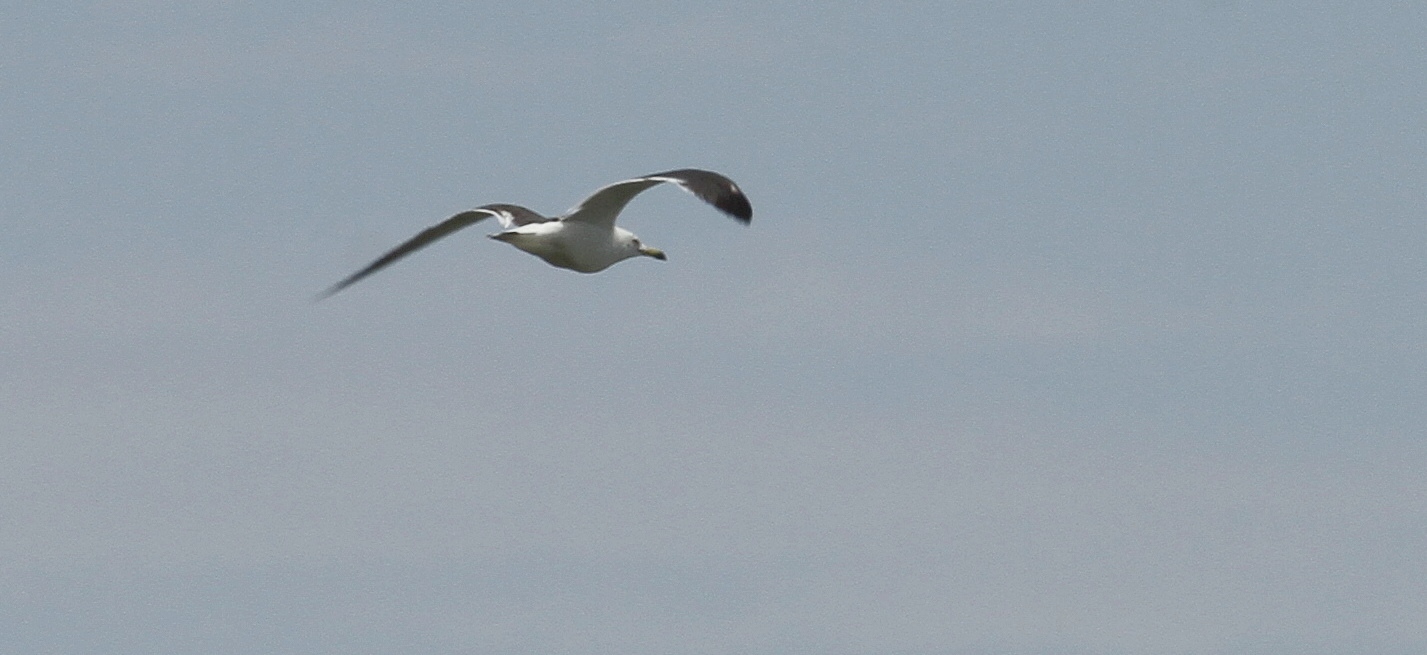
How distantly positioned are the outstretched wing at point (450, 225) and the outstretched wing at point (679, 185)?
480 millimetres

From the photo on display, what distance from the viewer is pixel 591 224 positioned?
28141mm

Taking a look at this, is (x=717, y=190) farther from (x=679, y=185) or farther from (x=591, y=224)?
(x=591, y=224)

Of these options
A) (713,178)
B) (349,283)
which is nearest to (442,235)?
(349,283)

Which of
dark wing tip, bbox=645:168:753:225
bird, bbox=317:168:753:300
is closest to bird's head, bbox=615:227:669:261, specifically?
bird, bbox=317:168:753:300

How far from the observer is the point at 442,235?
1160 inches

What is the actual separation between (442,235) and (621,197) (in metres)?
2.51

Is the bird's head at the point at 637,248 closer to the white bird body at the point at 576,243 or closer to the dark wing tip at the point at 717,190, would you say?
the white bird body at the point at 576,243

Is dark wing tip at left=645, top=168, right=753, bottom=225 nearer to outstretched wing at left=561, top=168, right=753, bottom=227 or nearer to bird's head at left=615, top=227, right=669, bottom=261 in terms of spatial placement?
outstretched wing at left=561, top=168, right=753, bottom=227

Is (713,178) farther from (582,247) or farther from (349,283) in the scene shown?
(349,283)

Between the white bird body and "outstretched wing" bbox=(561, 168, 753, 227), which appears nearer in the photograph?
"outstretched wing" bbox=(561, 168, 753, 227)

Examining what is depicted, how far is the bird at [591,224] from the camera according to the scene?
85.2 feet

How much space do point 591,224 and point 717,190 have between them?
8.21 feet

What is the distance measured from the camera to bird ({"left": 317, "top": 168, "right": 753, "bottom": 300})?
26.0 metres

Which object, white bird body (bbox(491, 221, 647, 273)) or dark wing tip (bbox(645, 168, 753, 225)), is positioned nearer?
dark wing tip (bbox(645, 168, 753, 225))
